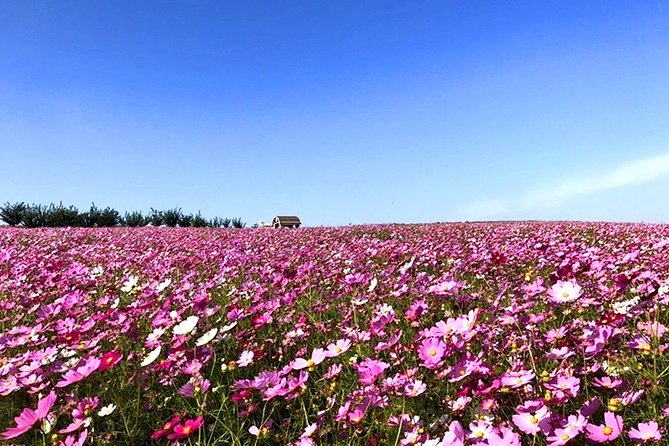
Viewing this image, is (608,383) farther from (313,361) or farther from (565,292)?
(313,361)

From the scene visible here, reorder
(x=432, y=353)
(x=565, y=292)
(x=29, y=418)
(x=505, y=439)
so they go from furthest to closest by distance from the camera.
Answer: (x=565, y=292) < (x=432, y=353) < (x=29, y=418) < (x=505, y=439)

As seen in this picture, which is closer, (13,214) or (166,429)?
(166,429)

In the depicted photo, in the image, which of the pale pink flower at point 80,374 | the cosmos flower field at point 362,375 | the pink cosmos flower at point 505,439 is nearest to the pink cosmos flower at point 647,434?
the cosmos flower field at point 362,375

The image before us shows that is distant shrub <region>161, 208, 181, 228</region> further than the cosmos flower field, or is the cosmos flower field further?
distant shrub <region>161, 208, 181, 228</region>

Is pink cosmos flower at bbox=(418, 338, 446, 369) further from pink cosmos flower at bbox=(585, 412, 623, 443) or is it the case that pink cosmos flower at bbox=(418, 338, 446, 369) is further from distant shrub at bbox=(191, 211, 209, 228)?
distant shrub at bbox=(191, 211, 209, 228)

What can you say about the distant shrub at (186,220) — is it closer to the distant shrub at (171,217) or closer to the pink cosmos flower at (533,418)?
the distant shrub at (171,217)

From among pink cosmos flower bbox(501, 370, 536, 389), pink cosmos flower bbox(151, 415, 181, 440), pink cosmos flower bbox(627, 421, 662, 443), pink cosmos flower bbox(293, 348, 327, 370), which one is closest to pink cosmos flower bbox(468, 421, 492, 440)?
pink cosmos flower bbox(501, 370, 536, 389)

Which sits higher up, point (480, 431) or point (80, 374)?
point (80, 374)

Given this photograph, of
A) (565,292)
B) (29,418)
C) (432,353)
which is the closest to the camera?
(29,418)

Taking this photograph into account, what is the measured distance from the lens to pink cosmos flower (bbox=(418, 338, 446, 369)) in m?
1.79

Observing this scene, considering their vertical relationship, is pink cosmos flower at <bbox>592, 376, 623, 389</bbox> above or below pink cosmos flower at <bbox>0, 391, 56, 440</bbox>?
below

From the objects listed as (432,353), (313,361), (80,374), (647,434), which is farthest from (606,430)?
(80,374)

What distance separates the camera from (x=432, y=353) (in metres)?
1.89

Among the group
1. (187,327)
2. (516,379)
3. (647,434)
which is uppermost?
(187,327)
